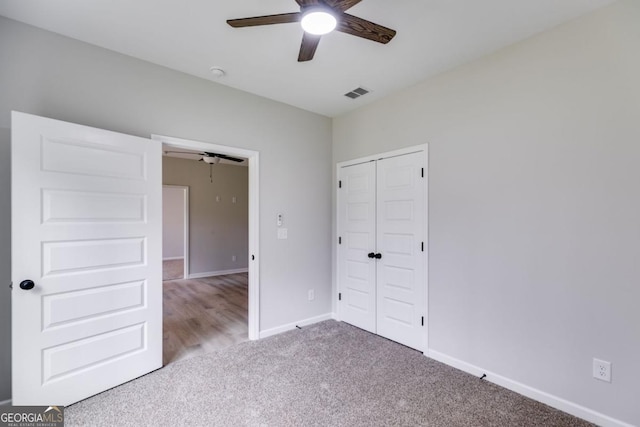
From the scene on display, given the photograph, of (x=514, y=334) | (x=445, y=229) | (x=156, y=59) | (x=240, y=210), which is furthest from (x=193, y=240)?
(x=514, y=334)

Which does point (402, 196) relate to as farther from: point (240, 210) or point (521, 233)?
point (240, 210)

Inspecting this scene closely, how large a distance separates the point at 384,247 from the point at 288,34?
2.34 m

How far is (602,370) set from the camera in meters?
1.90

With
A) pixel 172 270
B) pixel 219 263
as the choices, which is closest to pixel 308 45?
pixel 219 263

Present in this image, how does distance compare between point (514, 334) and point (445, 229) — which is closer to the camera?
point (514, 334)

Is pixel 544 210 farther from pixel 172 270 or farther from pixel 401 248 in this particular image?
pixel 172 270

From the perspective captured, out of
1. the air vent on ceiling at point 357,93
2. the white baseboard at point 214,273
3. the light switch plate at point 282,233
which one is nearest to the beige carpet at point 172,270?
the white baseboard at point 214,273

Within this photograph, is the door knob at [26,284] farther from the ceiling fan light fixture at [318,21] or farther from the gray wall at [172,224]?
the gray wall at [172,224]

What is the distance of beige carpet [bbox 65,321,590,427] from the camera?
1.95m

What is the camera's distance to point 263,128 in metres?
3.40

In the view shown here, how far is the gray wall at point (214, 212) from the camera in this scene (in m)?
6.64

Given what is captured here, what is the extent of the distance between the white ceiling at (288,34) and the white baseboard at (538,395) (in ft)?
9.02

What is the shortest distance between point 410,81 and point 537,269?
6.93ft

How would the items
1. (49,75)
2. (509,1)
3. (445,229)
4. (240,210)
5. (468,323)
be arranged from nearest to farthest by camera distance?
1. (509,1)
2. (49,75)
3. (468,323)
4. (445,229)
5. (240,210)
